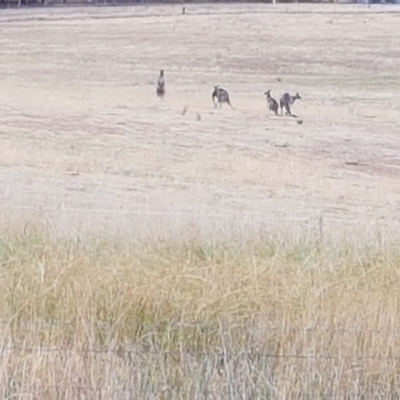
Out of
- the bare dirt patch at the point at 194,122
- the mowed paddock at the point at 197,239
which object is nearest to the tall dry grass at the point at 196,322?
the mowed paddock at the point at 197,239

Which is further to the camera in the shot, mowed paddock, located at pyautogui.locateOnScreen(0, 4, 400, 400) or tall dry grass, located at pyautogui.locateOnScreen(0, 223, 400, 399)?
mowed paddock, located at pyautogui.locateOnScreen(0, 4, 400, 400)

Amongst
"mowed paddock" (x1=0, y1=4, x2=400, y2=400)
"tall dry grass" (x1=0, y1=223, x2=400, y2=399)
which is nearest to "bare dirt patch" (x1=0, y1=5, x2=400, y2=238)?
"mowed paddock" (x1=0, y1=4, x2=400, y2=400)

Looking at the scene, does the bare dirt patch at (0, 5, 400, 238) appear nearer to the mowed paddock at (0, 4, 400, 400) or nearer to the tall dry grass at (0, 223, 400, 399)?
the mowed paddock at (0, 4, 400, 400)

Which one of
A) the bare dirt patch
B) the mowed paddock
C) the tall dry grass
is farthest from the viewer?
the bare dirt patch

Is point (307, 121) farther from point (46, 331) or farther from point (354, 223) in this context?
point (46, 331)

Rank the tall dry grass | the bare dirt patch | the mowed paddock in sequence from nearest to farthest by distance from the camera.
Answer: the tall dry grass, the mowed paddock, the bare dirt patch

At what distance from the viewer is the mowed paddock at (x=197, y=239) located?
16.6 feet

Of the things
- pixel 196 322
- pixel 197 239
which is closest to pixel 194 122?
pixel 197 239

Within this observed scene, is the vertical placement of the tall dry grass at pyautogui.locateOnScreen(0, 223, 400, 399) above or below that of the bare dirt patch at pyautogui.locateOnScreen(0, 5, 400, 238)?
above

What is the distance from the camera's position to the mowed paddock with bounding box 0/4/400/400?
506cm

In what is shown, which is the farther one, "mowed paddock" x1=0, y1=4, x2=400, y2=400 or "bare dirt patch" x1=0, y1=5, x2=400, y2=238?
"bare dirt patch" x1=0, y1=5, x2=400, y2=238

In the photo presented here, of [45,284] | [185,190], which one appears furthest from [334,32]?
[45,284]

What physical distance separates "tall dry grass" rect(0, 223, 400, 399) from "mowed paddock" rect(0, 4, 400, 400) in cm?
1

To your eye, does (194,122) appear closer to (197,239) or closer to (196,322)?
(197,239)
